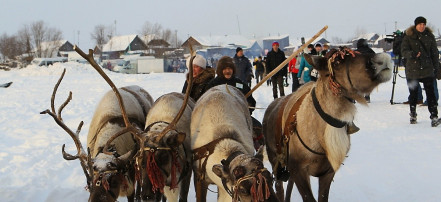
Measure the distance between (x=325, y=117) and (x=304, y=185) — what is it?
2.32 ft

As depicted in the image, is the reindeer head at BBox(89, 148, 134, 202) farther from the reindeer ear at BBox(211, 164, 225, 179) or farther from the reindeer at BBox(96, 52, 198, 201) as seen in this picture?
the reindeer ear at BBox(211, 164, 225, 179)

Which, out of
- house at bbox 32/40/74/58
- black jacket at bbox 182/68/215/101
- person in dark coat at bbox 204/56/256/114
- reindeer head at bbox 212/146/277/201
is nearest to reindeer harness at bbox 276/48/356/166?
reindeer head at bbox 212/146/277/201

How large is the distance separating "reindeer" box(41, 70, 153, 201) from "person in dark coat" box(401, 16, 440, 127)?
18.7ft

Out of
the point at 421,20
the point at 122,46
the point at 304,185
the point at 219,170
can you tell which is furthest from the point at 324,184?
the point at 122,46

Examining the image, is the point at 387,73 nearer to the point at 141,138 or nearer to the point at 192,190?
the point at 141,138

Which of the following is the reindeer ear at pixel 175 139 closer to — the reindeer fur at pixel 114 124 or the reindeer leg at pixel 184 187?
the reindeer fur at pixel 114 124

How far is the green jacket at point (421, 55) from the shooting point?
9.12 meters

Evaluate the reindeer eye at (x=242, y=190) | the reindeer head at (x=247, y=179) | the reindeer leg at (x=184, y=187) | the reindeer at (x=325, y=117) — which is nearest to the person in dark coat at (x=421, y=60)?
the reindeer at (x=325, y=117)

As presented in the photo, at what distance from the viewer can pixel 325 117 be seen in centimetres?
421

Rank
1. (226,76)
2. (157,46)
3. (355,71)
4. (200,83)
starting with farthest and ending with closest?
(157,46), (200,83), (226,76), (355,71)

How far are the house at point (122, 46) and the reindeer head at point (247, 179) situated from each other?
71.8m

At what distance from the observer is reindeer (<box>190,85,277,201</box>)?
11.0 ft

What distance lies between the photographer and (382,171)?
21.5ft

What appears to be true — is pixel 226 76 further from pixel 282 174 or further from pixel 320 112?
pixel 320 112
